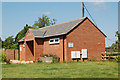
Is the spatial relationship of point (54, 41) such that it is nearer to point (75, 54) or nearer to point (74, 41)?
point (74, 41)

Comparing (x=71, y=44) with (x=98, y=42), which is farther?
(x=98, y=42)

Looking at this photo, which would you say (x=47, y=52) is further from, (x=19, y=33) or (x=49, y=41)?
(x=19, y=33)

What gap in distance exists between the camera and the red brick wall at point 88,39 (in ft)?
69.8

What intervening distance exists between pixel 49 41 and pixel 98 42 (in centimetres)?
583

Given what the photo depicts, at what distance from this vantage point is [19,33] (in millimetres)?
42344

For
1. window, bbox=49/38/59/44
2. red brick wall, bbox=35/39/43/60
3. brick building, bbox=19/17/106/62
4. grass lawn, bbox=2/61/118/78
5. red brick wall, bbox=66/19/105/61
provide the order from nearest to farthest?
grass lawn, bbox=2/61/118/78 < brick building, bbox=19/17/106/62 < red brick wall, bbox=66/19/105/61 < window, bbox=49/38/59/44 < red brick wall, bbox=35/39/43/60

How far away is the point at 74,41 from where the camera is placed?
21.3 m

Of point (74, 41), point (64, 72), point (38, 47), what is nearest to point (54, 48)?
point (38, 47)

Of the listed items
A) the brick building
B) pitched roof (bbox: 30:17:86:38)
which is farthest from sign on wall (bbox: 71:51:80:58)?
pitched roof (bbox: 30:17:86:38)

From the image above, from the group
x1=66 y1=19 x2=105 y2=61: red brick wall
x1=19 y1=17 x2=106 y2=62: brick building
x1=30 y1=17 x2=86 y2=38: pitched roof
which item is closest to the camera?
x1=19 y1=17 x2=106 y2=62: brick building

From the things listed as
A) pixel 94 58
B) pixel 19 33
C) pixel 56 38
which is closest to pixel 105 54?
pixel 94 58

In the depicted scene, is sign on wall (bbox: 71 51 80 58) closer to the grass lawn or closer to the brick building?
the brick building

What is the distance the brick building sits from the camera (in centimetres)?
2100

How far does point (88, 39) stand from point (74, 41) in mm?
1967
